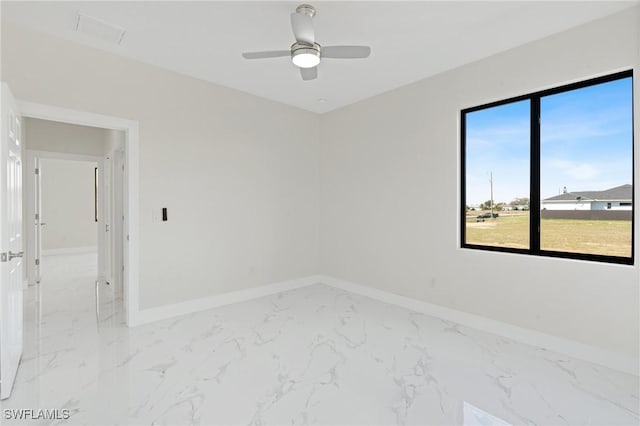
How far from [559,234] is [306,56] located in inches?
106

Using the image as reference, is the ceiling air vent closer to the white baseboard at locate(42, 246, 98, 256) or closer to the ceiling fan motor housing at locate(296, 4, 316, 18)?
the ceiling fan motor housing at locate(296, 4, 316, 18)

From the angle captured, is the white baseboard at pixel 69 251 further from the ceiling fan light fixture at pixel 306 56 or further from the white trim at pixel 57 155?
the ceiling fan light fixture at pixel 306 56

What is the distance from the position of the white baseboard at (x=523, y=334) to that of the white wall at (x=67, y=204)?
793 centimetres

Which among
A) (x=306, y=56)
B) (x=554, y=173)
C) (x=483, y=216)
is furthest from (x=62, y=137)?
(x=554, y=173)

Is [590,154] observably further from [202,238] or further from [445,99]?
[202,238]

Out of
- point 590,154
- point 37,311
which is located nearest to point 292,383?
point 590,154

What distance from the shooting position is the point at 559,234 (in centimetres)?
287

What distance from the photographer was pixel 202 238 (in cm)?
386

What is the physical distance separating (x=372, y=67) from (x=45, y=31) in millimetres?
3040

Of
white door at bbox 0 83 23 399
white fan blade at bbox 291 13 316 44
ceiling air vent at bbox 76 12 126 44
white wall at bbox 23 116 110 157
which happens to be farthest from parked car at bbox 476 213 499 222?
white wall at bbox 23 116 110 157

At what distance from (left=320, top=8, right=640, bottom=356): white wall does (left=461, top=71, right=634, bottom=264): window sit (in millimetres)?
145

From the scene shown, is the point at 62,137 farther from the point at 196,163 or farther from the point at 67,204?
the point at 67,204

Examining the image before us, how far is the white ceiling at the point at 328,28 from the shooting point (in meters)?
2.41

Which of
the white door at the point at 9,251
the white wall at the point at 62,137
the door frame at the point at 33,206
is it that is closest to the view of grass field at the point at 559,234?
the white door at the point at 9,251
